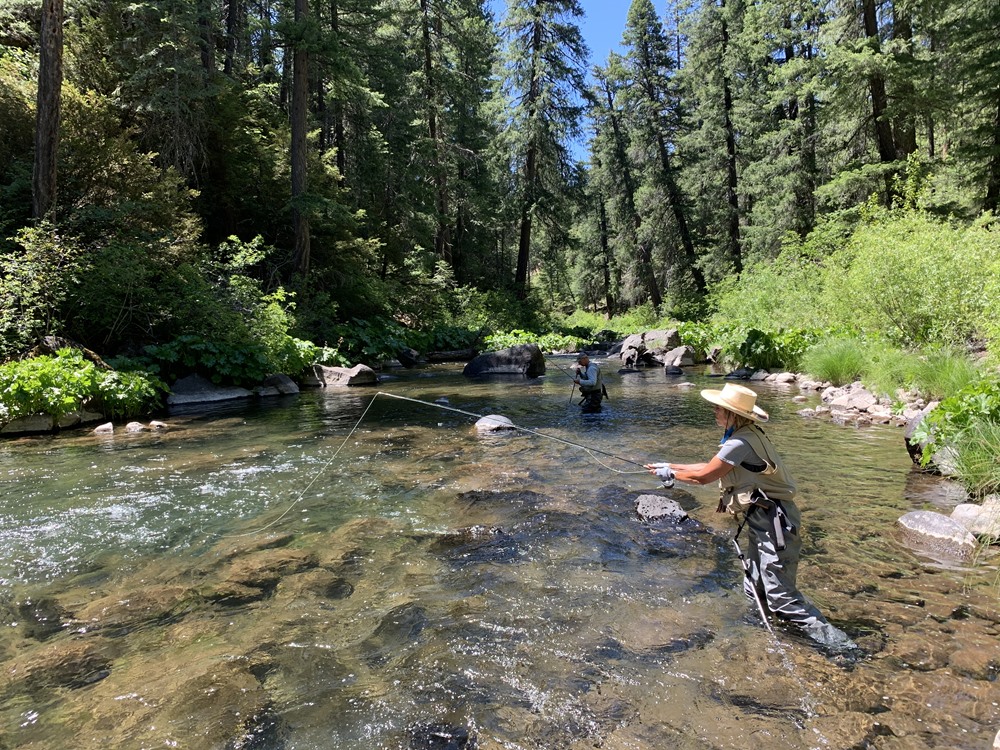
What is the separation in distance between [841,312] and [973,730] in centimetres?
1445

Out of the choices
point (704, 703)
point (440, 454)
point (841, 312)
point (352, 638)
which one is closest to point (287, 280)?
point (440, 454)

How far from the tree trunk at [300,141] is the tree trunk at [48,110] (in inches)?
269

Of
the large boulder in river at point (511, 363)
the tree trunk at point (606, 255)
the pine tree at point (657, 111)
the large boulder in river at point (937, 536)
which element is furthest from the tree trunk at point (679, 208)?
the large boulder in river at point (937, 536)

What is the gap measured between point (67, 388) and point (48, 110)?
6590 mm

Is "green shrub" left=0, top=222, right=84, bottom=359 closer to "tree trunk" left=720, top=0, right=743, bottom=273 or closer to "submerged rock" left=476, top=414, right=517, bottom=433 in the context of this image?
"submerged rock" left=476, top=414, right=517, bottom=433

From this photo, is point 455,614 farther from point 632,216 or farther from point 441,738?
point 632,216

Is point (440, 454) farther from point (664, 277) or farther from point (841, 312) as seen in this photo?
point (664, 277)

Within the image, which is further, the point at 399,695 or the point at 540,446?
the point at 540,446

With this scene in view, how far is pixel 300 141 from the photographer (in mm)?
19547

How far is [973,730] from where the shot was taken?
3020mm

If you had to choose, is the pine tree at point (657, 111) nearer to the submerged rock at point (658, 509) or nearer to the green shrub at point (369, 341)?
the green shrub at point (369, 341)

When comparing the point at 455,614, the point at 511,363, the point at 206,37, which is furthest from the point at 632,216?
the point at 455,614

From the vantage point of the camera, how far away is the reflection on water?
3197 mm

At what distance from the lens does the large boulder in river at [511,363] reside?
64.8ft
